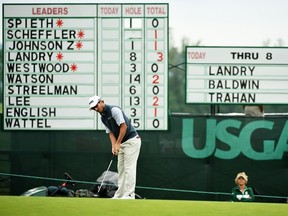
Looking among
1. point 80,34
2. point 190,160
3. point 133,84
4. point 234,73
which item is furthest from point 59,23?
point 190,160

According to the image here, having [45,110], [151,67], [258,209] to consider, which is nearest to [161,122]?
[151,67]

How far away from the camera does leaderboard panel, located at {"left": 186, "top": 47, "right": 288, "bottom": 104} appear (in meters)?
16.3

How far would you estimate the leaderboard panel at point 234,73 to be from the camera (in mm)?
16297

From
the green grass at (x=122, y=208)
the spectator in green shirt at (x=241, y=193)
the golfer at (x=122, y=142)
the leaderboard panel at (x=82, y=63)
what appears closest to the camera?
the green grass at (x=122, y=208)

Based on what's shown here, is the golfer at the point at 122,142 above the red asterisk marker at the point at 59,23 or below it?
below

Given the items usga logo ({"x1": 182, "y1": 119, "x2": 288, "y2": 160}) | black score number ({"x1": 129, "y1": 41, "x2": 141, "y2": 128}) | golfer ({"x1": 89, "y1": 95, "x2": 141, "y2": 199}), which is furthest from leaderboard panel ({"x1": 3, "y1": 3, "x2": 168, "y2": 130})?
golfer ({"x1": 89, "y1": 95, "x2": 141, "y2": 199})

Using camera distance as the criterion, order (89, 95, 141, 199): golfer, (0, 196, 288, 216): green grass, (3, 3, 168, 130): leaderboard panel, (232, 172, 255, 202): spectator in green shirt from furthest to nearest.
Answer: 1. (3, 3, 168, 130): leaderboard panel
2. (232, 172, 255, 202): spectator in green shirt
3. (89, 95, 141, 199): golfer
4. (0, 196, 288, 216): green grass

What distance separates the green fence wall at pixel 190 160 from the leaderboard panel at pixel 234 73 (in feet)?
1.45

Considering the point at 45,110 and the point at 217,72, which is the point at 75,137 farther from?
the point at 217,72

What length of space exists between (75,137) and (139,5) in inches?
110

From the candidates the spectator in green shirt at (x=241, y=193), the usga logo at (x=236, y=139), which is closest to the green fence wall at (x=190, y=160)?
the usga logo at (x=236, y=139)

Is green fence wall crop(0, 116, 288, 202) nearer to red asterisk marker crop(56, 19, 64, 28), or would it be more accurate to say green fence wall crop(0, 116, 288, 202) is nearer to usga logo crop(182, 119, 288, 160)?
usga logo crop(182, 119, 288, 160)

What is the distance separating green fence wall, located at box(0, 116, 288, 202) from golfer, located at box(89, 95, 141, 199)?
2.99 metres

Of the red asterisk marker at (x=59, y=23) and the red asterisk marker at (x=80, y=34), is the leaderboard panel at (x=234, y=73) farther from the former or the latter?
the red asterisk marker at (x=59, y=23)
